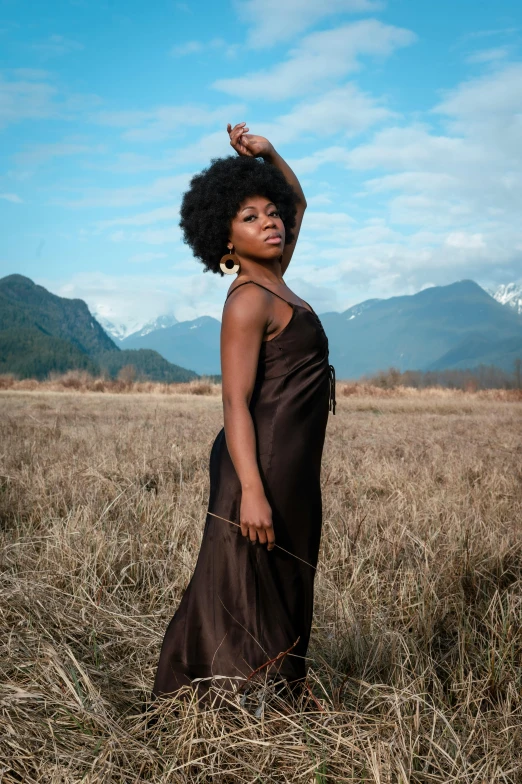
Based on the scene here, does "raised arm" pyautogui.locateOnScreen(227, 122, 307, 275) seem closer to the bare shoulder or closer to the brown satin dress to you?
the bare shoulder

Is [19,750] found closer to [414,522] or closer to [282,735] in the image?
[282,735]

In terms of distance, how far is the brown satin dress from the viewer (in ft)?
6.87

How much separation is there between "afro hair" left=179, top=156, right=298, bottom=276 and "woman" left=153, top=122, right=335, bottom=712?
→ 13 millimetres

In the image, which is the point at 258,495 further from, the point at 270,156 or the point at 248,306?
the point at 270,156

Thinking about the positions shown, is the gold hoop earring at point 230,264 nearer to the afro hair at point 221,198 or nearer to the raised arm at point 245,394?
the afro hair at point 221,198

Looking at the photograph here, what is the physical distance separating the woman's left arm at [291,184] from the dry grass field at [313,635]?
1472 mm

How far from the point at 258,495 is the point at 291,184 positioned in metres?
1.23

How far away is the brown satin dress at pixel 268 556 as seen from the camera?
6.87 ft

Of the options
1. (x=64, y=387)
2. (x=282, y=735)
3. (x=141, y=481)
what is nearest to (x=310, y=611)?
(x=282, y=735)

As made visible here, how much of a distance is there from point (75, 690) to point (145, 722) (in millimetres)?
287

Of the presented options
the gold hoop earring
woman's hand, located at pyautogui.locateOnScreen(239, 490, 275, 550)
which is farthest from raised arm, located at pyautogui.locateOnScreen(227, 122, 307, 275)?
woman's hand, located at pyautogui.locateOnScreen(239, 490, 275, 550)

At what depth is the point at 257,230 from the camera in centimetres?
227

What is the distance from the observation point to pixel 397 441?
9.50m

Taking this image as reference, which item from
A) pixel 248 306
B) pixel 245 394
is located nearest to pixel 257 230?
pixel 248 306
